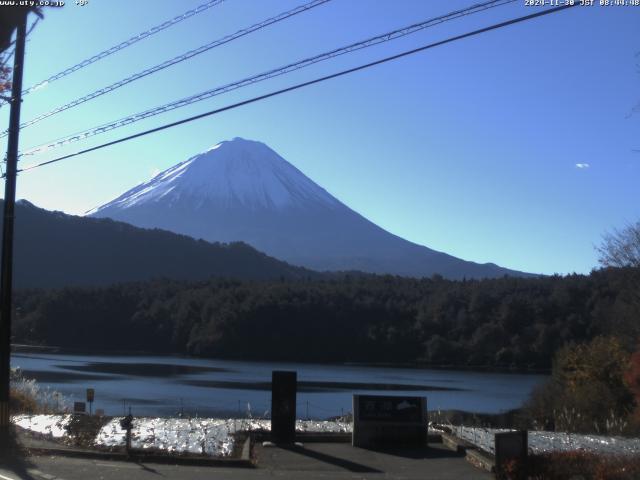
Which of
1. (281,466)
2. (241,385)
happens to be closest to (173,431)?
(281,466)

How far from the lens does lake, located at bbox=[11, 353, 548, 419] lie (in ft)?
111

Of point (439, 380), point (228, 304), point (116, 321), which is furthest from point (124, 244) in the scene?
point (439, 380)

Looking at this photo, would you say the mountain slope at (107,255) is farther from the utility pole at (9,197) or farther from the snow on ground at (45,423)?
the utility pole at (9,197)

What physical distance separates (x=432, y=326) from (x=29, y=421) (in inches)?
2030

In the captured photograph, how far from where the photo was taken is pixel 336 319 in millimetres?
72625

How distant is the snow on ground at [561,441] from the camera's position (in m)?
15.9

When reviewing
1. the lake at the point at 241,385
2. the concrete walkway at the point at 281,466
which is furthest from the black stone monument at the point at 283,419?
the lake at the point at 241,385

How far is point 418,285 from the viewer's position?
83.6 metres

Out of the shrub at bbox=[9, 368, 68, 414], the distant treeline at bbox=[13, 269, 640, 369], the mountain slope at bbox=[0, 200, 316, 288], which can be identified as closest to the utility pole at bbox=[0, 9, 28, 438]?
the shrub at bbox=[9, 368, 68, 414]

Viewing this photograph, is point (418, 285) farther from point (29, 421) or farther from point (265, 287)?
point (29, 421)

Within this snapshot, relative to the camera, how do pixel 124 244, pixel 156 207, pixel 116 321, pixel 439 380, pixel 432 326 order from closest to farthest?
1. pixel 439 380
2. pixel 432 326
3. pixel 116 321
4. pixel 124 244
5. pixel 156 207

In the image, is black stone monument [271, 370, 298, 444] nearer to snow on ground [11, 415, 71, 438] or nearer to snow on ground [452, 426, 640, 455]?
snow on ground [452, 426, 640, 455]

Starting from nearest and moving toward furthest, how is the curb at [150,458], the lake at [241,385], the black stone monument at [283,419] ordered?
the curb at [150,458] < the black stone monument at [283,419] < the lake at [241,385]

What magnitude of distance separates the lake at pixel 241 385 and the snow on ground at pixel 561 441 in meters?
11.1
